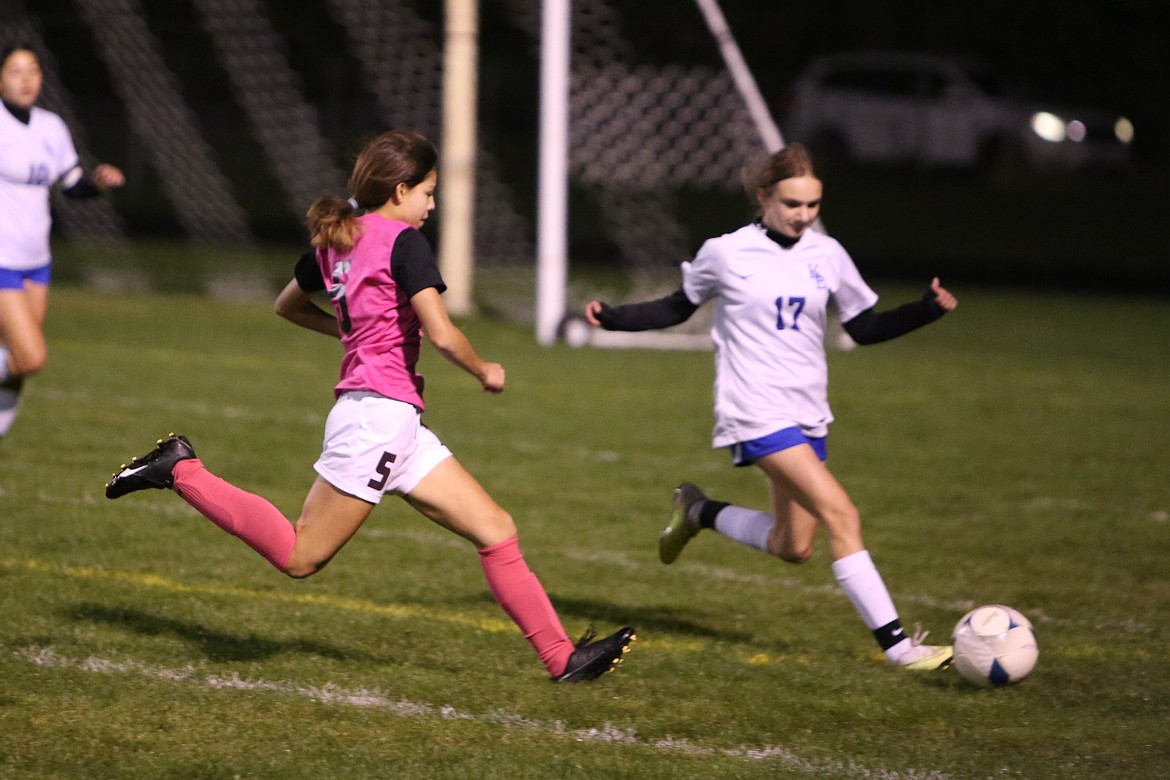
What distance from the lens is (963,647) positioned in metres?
5.12

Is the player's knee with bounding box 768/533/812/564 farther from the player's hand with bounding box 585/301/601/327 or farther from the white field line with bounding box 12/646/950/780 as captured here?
the white field line with bounding box 12/646/950/780

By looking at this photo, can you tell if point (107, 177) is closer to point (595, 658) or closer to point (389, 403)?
point (389, 403)

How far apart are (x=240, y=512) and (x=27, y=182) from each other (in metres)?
3.53

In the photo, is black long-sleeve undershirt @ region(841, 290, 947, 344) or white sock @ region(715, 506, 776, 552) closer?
black long-sleeve undershirt @ region(841, 290, 947, 344)

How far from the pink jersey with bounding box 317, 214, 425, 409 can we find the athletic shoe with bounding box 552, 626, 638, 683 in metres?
0.91

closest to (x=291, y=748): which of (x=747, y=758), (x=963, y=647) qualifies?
(x=747, y=758)

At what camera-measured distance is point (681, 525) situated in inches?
242

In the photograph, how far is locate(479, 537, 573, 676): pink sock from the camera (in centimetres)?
481

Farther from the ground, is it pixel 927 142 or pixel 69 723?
pixel 69 723

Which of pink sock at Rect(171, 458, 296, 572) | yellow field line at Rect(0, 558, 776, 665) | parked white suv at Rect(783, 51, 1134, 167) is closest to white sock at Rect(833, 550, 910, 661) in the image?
yellow field line at Rect(0, 558, 776, 665)

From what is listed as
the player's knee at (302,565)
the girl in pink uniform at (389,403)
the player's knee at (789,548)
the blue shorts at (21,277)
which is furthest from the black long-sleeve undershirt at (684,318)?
the blue shorts at (21,277)

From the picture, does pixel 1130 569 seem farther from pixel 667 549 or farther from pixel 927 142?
pixel 927 142

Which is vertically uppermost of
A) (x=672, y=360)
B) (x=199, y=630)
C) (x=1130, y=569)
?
(x=199, y=630)

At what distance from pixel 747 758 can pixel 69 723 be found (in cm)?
181
